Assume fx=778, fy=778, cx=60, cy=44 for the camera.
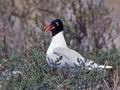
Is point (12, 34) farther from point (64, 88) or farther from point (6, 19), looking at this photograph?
point (64, 88)

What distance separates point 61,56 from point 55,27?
1.93 m

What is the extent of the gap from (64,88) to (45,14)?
509 centimetres

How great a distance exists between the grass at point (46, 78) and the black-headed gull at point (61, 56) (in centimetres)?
12

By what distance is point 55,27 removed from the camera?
1055cm

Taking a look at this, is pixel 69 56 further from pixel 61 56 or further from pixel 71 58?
pixel 61 56

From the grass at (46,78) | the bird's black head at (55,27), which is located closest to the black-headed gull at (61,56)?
the bird's black head at (55,27)

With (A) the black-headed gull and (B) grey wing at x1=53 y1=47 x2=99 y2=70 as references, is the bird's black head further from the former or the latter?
(B) grey wing at x1=53 y1=47 x2=99 y2=70

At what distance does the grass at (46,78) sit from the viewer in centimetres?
770

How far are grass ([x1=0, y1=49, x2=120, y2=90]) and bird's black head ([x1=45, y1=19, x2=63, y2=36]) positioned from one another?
146cm

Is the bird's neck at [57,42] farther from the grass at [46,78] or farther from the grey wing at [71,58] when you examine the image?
the grass at [46,78]

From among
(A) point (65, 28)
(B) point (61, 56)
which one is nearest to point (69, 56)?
(B) point (61, 56)

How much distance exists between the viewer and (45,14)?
12.7 m

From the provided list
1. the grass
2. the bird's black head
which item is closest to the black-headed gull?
the bird's black head

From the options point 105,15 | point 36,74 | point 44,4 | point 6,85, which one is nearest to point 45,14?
point 44,4
